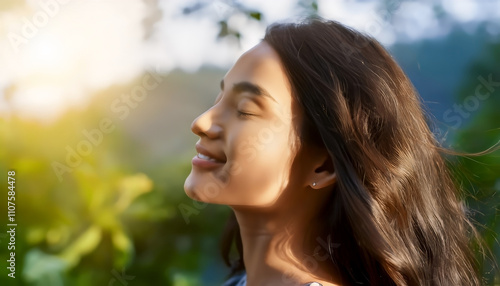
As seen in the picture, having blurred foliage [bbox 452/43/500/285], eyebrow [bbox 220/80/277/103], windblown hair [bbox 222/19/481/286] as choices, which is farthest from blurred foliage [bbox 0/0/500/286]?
eyebrow [bbox 220/80/277/103]

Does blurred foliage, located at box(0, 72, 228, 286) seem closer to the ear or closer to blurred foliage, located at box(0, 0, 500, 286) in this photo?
blurred foliage, located at box(0, 0, 500, 286)

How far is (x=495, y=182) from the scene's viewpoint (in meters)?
1.29

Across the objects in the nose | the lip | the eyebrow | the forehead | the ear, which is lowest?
the ear

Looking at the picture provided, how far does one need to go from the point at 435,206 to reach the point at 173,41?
708mm

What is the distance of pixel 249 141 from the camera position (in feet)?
3.35

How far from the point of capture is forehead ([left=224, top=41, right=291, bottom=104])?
1.05m

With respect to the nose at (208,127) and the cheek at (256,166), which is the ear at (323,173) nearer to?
the cheek at (256,166)

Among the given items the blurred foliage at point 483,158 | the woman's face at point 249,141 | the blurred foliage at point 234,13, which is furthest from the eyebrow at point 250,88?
the blurred foliage at point 483,158

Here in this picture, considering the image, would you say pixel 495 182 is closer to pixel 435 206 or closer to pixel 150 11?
pixel 435 206

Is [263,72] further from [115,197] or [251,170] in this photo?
[115,197]

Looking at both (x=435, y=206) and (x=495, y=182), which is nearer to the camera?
(x=435, y=206)

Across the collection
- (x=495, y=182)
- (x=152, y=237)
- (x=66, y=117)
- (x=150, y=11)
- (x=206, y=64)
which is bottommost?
(x=152, y=237)

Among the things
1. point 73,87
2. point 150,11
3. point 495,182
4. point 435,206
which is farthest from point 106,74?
point 495,182

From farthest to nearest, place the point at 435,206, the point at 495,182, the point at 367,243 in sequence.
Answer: the point at 495,182 < the point at 435,206 < the point at 367,243
